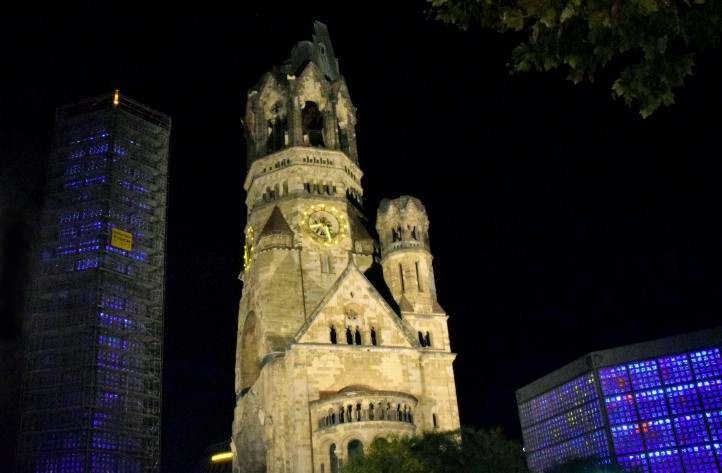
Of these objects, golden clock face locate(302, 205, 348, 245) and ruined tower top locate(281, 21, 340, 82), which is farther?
ruined tower top locate(281, 21, 340, 82)

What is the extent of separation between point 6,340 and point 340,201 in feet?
93.0

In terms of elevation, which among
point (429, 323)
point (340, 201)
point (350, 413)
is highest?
point (340, 201)

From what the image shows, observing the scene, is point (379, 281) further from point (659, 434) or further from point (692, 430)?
point (692, 430)

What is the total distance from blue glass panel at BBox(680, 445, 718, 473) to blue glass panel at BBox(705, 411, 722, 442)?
2159mm

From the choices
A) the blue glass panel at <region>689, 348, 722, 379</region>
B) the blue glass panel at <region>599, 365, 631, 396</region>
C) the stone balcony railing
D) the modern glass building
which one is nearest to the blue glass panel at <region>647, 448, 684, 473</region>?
the modern glass building

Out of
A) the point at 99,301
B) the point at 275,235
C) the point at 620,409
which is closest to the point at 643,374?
the point at 620,409

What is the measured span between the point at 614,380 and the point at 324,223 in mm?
86977

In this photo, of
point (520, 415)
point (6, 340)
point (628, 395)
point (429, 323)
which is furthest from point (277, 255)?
point (520, 415)

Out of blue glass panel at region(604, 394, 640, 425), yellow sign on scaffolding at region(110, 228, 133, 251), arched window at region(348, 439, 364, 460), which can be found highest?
yellow sign on scaffolding at region(110, 228, 133, 251)

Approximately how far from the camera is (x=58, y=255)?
237 ft

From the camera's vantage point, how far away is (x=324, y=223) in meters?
55.2

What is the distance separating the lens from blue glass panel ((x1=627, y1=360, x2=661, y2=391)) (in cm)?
12231

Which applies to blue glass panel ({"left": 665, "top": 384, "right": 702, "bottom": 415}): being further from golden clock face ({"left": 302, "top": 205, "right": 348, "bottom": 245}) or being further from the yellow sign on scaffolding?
the yellow sign on scaffolding

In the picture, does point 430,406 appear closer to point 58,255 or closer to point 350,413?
point 350,413
